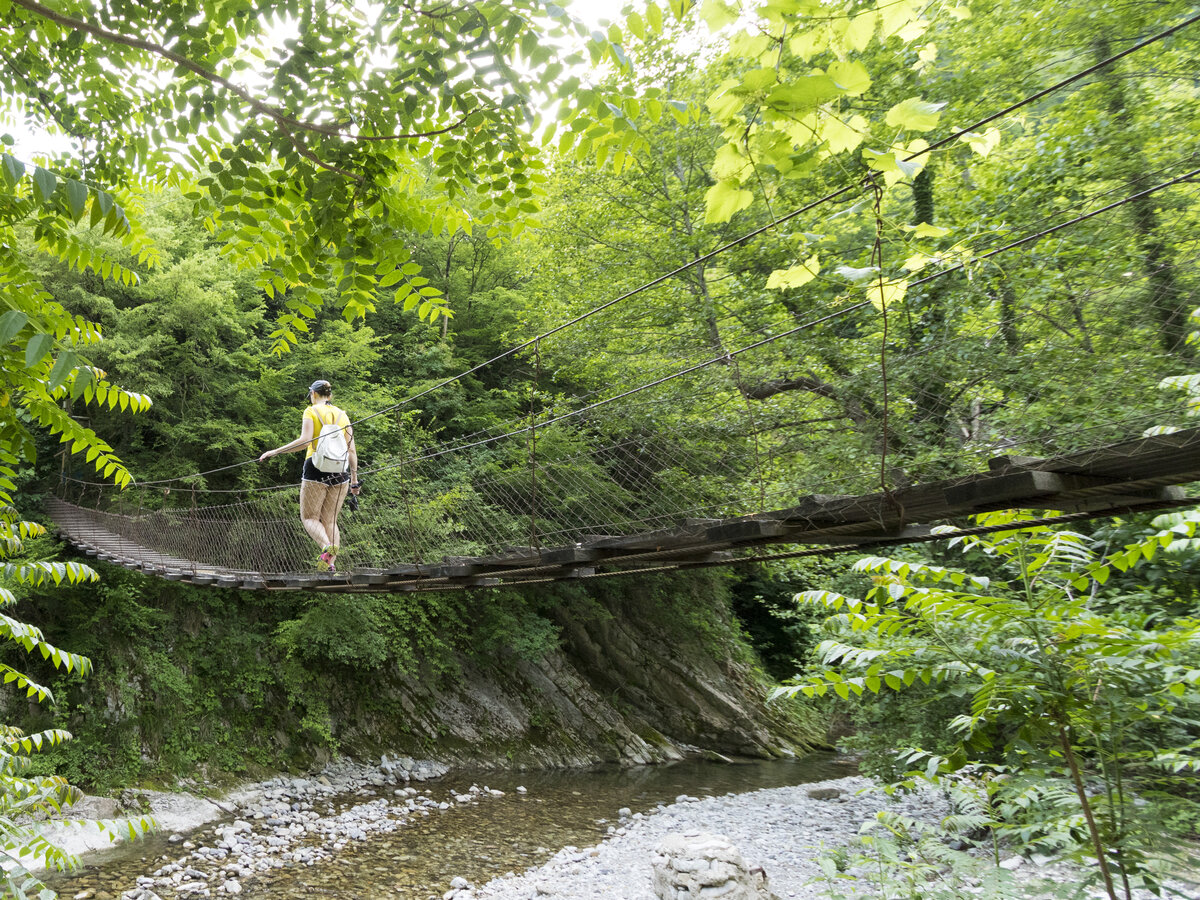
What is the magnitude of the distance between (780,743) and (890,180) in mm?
8412

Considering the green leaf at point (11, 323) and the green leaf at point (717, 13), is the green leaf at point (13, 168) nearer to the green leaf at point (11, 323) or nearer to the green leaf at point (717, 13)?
the green leaf at point (11, 323)

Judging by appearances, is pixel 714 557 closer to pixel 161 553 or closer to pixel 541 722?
pixel 161 553

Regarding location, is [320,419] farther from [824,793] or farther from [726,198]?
[824,793]

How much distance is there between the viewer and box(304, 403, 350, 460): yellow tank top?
3.55 m

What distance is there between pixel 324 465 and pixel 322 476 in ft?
A: 0.37

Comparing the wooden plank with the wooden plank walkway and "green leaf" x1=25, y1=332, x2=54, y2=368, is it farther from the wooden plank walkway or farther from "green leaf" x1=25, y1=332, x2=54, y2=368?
"green leaf" x1=25, y1=332, x2=54, y2=368

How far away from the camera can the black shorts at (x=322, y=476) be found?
3.69 m

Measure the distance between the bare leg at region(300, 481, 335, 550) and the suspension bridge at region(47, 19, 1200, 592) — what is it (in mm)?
261

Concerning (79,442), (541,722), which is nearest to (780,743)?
(541,722)

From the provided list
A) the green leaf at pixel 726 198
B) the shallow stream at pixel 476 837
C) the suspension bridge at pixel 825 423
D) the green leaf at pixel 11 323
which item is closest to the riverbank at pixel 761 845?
the shallow stream at pixel 476 837

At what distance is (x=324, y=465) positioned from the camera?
364 cm

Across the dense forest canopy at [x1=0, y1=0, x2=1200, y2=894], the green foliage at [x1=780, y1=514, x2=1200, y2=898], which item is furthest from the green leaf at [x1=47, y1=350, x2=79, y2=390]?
the green foliage at [x1=780, y1=514, x2=1200, y2=898]

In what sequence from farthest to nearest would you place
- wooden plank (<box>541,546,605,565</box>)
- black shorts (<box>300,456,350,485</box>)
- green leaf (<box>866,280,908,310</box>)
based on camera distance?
black shorts (<box>300,456,350,485</box>), wooden plank (<box>541,546,605,565</box>), green leaf (<box>866,280,908,310</box>)

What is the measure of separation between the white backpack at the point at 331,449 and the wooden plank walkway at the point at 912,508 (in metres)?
0.96
